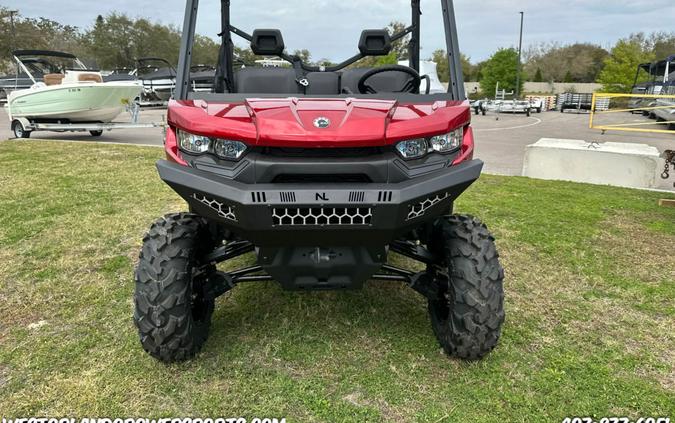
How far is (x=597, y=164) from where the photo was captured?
7.34 m

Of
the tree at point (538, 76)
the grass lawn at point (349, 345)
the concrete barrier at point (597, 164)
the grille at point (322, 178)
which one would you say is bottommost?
the grass lawn at point (349, 345)

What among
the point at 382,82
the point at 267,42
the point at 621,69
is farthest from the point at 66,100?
the point at 621,69

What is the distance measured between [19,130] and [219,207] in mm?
12693

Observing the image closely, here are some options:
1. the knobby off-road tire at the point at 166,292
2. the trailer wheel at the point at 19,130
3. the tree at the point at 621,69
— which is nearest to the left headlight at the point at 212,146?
the knobby off-road tire at the point at 166,292

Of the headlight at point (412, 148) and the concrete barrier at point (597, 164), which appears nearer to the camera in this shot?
the headlight at point (412, 148)

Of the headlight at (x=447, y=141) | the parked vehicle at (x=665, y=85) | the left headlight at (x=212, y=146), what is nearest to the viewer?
the left headlight at (x=212, y=146)

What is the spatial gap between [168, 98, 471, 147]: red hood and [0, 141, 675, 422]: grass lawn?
46.0 inches

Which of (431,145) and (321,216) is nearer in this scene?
(321,216)

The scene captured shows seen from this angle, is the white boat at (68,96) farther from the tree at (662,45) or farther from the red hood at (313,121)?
the tree at (662,45)

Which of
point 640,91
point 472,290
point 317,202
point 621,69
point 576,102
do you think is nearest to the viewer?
point 317,202

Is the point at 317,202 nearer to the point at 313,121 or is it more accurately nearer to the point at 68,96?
the point at 313,121

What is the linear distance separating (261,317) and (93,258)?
5.99 ft

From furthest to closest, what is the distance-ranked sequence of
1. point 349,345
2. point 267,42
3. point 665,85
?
point 665,85, point 267,42, point 349,345

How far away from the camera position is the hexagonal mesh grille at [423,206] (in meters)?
2.17
